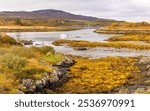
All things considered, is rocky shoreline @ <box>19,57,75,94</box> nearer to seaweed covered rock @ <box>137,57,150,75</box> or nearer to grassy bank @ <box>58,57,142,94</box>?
grassy bank @ <box>58,57,142,94</box>

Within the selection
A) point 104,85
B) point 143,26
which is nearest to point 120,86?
point 104,85

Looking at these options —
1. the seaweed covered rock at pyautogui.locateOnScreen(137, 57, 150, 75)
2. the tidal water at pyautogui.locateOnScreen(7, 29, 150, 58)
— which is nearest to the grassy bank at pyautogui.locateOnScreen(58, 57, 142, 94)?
the seaweed covered rock at pyautogui.locateOnScreen(137, 57, 150, 75)

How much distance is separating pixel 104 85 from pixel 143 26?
118740mm

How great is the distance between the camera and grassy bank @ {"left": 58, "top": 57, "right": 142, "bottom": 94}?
93.7 ft

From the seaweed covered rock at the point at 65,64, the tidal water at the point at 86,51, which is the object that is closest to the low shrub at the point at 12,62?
the seaweed covered rock at the point at 65,64

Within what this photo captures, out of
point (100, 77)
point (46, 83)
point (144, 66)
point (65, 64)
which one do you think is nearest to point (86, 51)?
point (65, 64)

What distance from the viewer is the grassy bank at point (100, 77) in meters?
28.6

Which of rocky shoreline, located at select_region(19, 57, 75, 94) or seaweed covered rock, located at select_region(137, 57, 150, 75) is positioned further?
seaweed covered rock, located at select_region(137, 57, 150, 75)

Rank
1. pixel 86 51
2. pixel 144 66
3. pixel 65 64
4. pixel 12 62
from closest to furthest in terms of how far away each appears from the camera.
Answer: pixel 12 62 → pixel 144 66 → pixel 65 64 → pixel 86 51

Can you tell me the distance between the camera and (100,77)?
32.6m

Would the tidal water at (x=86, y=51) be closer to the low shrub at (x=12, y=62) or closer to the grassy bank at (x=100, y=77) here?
the grassy bank at (x=100, y=77)

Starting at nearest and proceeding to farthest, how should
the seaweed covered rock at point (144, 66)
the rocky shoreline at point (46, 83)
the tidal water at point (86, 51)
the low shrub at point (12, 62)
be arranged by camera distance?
the rocky shoreline at point (46, 83), the low shrub at point (12, 62), the seaweed covered rock at point (144, 66), the tidal water at point (86, 51)

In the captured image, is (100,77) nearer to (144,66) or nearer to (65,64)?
(144,66)

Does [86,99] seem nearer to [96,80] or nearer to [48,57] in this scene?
[96,80]
